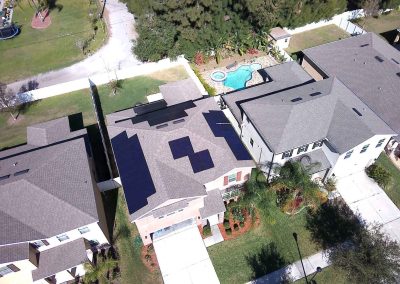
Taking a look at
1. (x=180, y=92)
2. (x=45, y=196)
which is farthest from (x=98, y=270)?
(x=180, y=92)

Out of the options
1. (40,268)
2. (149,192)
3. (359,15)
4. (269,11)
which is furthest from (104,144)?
(359,15)

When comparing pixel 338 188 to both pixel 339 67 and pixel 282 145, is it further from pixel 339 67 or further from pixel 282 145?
pixel 339 67

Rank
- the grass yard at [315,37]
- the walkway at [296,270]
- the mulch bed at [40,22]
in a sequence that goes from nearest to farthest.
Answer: the walkway at [296,270] < the grass yard at [315,37] < the mulch bed at [40,22]

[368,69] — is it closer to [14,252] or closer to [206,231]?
[206,231]

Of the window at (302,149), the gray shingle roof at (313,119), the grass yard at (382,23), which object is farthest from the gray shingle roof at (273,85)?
the grass yard at (382,23)

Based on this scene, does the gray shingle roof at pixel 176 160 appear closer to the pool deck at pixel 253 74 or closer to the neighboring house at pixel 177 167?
the neighboring house at pixel 177 167

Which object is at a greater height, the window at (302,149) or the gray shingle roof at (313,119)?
the gray shingle roof at (313,119)
